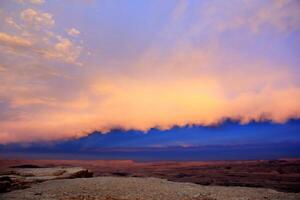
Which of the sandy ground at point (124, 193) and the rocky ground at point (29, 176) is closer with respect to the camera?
the sandy ground at point (124, 193)

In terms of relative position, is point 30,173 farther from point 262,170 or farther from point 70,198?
point 262,170

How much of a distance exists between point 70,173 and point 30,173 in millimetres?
3545

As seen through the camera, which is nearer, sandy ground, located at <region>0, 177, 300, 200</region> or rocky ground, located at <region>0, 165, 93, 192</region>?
sandy ground, located at <region>0, 177, 300, 200</region>

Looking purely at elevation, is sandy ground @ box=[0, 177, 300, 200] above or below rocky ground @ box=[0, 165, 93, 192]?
below

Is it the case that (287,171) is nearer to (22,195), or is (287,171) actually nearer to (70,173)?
(70,173)

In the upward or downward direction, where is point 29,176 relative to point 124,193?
upward

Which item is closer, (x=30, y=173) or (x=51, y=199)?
(x=51, y=199)

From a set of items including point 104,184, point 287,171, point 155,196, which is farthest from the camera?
point 287,171

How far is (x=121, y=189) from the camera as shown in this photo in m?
20.3

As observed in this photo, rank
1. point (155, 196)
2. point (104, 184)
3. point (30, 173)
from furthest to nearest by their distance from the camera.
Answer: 1. point (30, 173)
2. point (104, 184)
3. point (155, 196)

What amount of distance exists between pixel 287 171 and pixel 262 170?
13.3 ft

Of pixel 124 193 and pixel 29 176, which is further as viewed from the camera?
pixel 29 176

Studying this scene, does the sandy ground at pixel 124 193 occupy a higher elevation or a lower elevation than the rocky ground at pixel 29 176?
lower

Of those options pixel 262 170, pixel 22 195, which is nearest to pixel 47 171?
pixel 22 195
